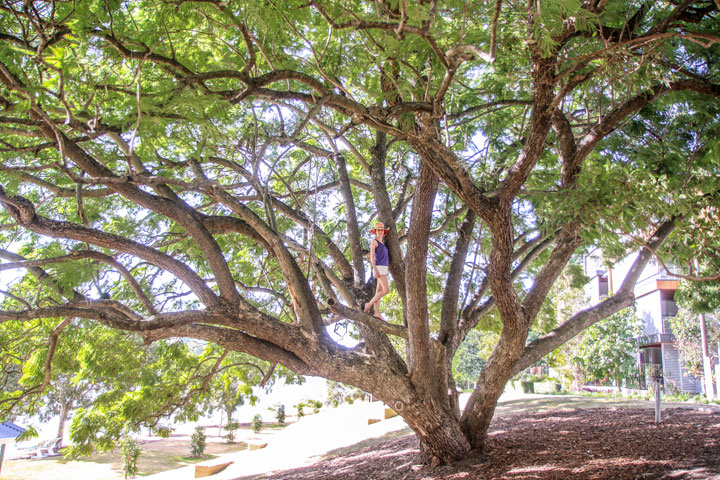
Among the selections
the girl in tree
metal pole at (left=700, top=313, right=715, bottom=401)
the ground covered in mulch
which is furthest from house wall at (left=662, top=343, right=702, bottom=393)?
the girl in tree

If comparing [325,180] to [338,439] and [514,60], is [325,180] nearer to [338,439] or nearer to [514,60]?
[514,60]

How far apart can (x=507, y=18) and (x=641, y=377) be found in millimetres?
23321

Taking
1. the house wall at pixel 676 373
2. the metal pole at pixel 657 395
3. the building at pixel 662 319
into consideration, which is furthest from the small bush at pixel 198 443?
the house wall at pixel 676 373

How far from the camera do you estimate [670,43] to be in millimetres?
5371

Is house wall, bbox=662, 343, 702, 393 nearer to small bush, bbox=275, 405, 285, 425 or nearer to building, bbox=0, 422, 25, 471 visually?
small bush, bbox=275, 405, 285, 425

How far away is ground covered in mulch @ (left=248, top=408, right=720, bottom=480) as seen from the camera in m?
5.27

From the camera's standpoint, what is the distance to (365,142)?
8133mm

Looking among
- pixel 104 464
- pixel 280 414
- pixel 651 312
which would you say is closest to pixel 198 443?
pixel 104 464

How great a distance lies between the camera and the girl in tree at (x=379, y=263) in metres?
6.70

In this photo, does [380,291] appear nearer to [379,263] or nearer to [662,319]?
[379,263]

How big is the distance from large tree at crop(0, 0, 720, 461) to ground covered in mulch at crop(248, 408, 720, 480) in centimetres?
61

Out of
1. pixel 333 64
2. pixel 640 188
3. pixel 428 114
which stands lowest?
pixel 640 188

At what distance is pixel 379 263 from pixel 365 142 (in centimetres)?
223

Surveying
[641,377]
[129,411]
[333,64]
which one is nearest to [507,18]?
[333,64]
